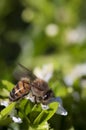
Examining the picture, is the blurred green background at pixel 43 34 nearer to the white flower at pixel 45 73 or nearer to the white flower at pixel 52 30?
the white flower at pixel 52 30

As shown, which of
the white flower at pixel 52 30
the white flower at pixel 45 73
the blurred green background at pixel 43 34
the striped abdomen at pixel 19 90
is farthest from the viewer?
the white flower at pixel 52 30

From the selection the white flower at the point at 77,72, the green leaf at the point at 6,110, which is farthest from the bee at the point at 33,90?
the white flower at the point at 77,72

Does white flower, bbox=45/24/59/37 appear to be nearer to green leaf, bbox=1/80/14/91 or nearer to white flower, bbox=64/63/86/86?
white flower, bbox=64/63/86/86

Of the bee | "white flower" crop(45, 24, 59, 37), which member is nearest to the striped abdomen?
the bee

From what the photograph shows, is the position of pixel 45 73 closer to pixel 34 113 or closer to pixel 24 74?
pixel 24 74

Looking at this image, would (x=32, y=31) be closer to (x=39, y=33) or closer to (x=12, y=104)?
(x=39, y=33)

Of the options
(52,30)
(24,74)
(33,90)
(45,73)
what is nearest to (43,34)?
(52,30)
